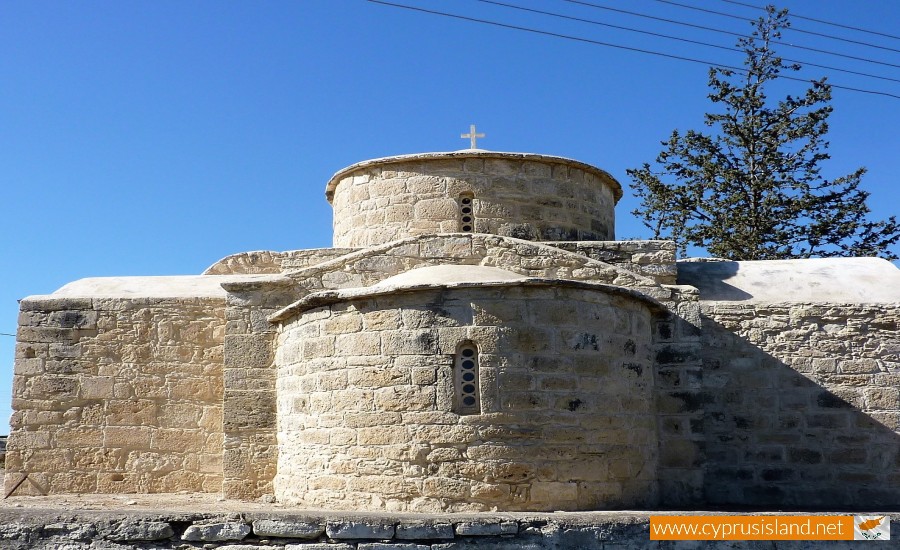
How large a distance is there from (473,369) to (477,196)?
3356mm

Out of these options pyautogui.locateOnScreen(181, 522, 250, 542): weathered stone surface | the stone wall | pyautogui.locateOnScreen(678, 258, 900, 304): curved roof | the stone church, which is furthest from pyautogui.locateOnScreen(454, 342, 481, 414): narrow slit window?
pyautogui.locateOnScreen(678, 258, 900, 304): curved roof

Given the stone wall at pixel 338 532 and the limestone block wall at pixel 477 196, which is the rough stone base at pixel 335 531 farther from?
the limestone block wall at pixel 477 196

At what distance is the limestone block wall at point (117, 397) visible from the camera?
868 cm

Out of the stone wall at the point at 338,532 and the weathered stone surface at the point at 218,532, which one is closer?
the stone wall at the point at 338,532

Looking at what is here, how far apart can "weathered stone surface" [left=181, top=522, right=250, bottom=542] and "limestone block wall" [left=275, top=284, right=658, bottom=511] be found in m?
1.15

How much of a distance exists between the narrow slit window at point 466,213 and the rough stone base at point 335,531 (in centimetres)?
424

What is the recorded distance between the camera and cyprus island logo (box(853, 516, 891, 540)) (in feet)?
20.2

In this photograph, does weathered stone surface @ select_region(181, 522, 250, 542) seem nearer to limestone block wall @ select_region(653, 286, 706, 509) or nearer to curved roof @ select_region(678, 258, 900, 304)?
limestone block wall @ select_region(653, 286, 706, 509)

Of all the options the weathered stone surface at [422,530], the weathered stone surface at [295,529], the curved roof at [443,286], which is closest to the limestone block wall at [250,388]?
the curved roof at [443,286]

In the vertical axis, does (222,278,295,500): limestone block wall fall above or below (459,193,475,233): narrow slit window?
below

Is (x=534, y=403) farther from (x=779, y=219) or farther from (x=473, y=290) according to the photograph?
(x=779, y=219)

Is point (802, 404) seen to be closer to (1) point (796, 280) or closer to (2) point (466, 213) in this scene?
(1) point (796, 280)

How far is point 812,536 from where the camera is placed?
6.11 m

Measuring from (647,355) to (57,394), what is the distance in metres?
6.05
